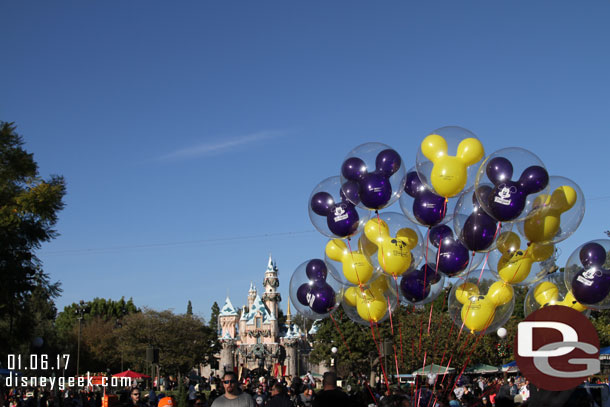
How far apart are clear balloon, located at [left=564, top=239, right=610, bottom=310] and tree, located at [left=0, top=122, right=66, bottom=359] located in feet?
55.3

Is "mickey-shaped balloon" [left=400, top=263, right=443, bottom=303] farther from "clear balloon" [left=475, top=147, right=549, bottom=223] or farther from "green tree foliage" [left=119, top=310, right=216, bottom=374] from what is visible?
"green tree foliage" [left=119, top=310, right=216, bottom=374]

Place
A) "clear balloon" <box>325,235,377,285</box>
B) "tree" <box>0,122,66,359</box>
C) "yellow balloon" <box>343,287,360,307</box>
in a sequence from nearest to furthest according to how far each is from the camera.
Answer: "clear balloon" <box>325,235,377,285</box>
"yellow balloon" <box>343,287,360,307</box>
"tree" <box>0,122,66,359</box>

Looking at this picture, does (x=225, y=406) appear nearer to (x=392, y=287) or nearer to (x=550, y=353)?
(x=550, y=353)

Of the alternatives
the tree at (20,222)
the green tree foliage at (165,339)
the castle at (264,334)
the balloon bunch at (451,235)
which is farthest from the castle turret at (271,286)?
the balloon bunch at (451,235)

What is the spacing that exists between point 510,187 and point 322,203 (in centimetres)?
381

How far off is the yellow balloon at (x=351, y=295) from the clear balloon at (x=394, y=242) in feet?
5.05

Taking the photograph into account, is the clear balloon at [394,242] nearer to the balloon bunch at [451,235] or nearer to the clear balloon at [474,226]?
the balloon bunch at [451,235]

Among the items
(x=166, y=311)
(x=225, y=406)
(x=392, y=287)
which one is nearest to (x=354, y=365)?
(x=166, y=311)

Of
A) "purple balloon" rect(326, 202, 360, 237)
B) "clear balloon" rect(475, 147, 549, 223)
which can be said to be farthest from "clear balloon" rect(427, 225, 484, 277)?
"clear balloon" rect(475, 147, 549, 223)

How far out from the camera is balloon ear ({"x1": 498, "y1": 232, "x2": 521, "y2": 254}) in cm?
1093

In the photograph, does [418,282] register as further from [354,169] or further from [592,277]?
[592,277]

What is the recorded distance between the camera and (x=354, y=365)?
194 feet

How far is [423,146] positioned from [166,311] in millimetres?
63014

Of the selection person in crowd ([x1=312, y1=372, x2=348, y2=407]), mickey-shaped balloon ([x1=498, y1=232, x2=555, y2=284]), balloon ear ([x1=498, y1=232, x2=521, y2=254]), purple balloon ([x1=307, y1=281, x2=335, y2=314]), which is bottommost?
person in crowd ([x1=312, y1=372, x2=348, y2=407])
